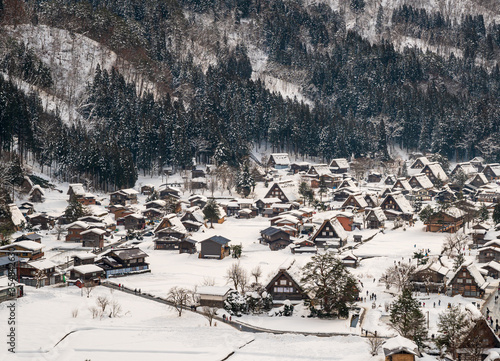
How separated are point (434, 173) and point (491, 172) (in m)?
11.0

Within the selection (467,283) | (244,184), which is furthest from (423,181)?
(467,283)

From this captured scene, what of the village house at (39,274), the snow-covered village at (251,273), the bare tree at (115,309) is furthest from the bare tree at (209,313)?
the village house at (39,274)

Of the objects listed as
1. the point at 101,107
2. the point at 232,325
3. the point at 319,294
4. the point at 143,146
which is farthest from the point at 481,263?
the point at 101,107

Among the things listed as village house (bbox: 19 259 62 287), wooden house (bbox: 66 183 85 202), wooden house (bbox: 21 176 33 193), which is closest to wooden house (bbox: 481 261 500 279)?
village house (bbox: 19 259 62 287)

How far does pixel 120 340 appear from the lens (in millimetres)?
38000

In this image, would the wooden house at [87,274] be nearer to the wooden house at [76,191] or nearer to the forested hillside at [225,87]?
the wooden house at [76,191]

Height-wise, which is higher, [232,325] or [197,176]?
[197,176]

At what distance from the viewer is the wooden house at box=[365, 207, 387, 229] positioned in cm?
7669

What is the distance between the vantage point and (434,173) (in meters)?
108

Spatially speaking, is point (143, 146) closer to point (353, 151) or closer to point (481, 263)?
point (353, 151)

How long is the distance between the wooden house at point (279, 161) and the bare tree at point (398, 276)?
60479 mm

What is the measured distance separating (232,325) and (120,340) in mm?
8210

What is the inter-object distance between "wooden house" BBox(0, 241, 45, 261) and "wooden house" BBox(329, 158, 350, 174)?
65.2m

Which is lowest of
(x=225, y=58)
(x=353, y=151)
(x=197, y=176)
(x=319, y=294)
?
(x=319, y=294)
